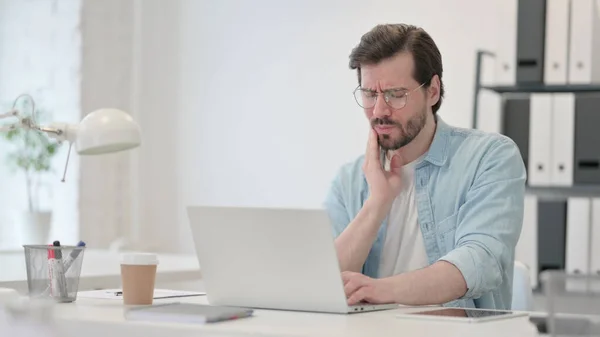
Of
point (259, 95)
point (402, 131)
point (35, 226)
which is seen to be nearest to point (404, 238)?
point (402, 131)

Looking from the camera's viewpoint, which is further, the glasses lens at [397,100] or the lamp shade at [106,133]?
the glasses lens at [397,100]

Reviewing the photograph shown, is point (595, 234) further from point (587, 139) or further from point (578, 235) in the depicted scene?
point (587, 139)

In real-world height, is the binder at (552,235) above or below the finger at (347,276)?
below

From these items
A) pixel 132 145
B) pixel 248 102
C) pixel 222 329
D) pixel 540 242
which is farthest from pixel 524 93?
pixel 222 329

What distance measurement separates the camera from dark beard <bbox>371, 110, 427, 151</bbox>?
6.74ft

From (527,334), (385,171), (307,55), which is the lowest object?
(527,334)

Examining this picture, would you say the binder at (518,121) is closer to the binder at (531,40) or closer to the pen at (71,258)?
the binder at (531,40)

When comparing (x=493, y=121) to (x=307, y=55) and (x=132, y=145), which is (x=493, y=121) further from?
(x=132, y=145)

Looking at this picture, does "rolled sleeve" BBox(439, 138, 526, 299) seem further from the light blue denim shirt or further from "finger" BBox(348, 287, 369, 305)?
"finger" BBox(348, 287, 369, 305)

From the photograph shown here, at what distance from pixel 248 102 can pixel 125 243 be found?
80 centimetres

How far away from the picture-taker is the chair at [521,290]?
6.84ft

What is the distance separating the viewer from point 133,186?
13.7 feet

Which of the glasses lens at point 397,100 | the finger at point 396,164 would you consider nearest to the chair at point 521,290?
the finger at point 396,164

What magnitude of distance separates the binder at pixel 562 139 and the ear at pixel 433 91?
→ 101 centimetres
